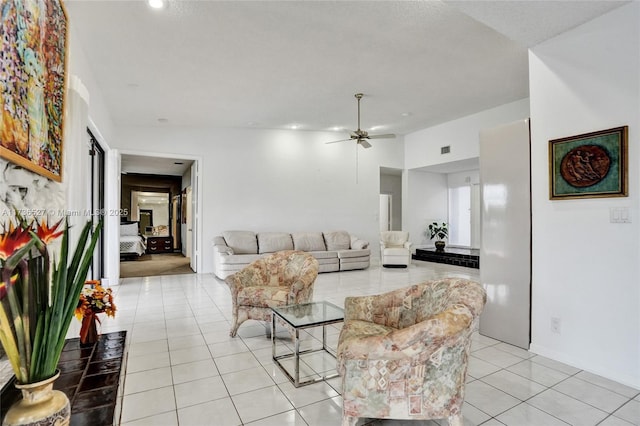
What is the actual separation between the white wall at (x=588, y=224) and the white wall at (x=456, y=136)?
368cm

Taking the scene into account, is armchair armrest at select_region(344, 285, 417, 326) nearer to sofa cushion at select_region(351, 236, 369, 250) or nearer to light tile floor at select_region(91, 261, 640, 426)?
light tile floor at select_region(91, 261, 640, 426)

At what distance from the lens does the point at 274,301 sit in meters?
2.95

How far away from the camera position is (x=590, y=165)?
8.09 feet

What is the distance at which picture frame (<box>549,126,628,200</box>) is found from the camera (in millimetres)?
2316

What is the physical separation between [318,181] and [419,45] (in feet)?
14.3

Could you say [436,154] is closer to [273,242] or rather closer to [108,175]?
[273,242]

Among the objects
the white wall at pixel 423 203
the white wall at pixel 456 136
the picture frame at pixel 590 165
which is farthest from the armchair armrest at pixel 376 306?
the white wall at pixel 423 203

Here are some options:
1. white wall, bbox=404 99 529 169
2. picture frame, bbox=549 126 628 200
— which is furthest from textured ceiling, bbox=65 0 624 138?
picture frame, bbox=549 126 628 200

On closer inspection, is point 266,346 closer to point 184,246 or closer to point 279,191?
point 279,191

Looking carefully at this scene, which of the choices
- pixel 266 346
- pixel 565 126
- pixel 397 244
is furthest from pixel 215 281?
pixel 565 126

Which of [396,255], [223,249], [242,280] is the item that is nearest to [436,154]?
[396,255]

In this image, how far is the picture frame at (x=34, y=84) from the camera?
1.47m

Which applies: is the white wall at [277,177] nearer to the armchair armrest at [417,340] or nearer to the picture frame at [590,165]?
the picture frame at [590,165]

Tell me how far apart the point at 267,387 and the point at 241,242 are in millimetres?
4460
